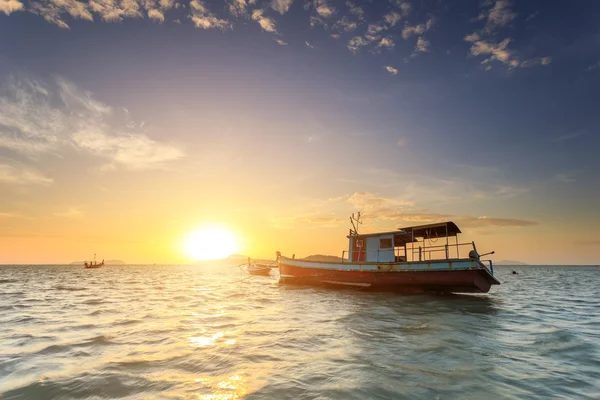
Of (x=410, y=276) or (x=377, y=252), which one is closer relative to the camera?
(x=410, y=276)

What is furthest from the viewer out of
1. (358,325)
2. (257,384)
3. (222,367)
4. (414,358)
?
(358,325)

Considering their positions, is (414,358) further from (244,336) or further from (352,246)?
(352,246)

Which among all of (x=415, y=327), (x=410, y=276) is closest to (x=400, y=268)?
(x=410, y=276)

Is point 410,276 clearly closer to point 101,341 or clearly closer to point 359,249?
point 359,249

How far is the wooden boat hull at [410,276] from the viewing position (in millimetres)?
19281

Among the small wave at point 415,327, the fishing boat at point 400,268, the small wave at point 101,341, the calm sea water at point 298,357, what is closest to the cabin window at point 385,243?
the fishing boat at point 400,268

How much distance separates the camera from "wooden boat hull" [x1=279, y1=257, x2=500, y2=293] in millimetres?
19281

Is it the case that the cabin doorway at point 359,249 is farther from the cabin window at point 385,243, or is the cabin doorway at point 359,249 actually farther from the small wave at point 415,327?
the small wave at point 415,327

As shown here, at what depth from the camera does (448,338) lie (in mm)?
9305

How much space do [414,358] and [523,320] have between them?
9.25 m

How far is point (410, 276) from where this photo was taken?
2112 centimetres

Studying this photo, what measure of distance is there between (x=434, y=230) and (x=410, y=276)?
413cm

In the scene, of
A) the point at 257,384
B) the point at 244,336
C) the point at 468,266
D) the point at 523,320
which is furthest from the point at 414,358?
the point at 468,266

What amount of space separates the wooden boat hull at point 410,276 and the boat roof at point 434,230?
8.12 feet
